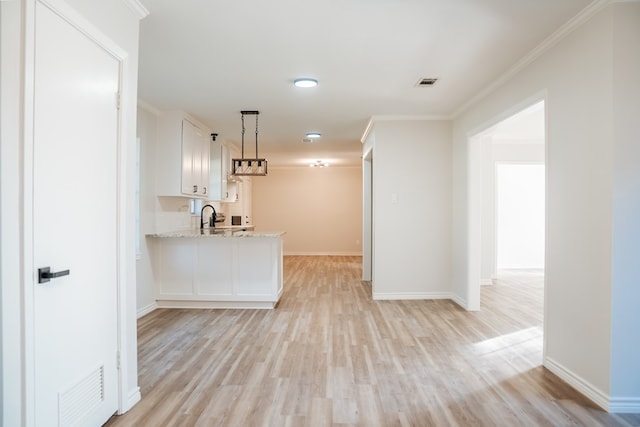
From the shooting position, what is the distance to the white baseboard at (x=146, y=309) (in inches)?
161

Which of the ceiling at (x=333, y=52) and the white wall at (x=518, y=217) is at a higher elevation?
the ceiling at (x=333, y=52)

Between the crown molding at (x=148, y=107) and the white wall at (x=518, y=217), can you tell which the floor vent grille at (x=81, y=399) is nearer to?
the crown molding at (x=148, y=107)

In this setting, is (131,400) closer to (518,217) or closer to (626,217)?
(626,217)

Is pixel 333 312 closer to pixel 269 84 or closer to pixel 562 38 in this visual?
pixel 269 84

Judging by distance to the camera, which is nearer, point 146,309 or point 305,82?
point 305,82

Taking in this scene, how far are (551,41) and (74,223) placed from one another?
332 cm

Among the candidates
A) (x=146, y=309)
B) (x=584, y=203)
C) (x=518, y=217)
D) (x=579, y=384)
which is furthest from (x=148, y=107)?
(x=518, y=217)

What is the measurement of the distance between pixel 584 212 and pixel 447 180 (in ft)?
8.38

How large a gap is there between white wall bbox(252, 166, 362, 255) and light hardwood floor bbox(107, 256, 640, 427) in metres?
5.33

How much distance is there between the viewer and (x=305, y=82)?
3.39m

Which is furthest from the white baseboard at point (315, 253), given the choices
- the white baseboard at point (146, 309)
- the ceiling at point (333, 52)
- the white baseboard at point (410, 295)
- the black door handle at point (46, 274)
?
the black door handle at point (46, 274)

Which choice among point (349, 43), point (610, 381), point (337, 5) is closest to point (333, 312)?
point (610, 381)

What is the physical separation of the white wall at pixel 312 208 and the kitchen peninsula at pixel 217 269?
18.0 ft

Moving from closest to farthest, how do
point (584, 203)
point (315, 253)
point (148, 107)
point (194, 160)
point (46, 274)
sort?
point (46, 274), point (584, 203), point (148, 107), point (194, 160), point (315, 253)
